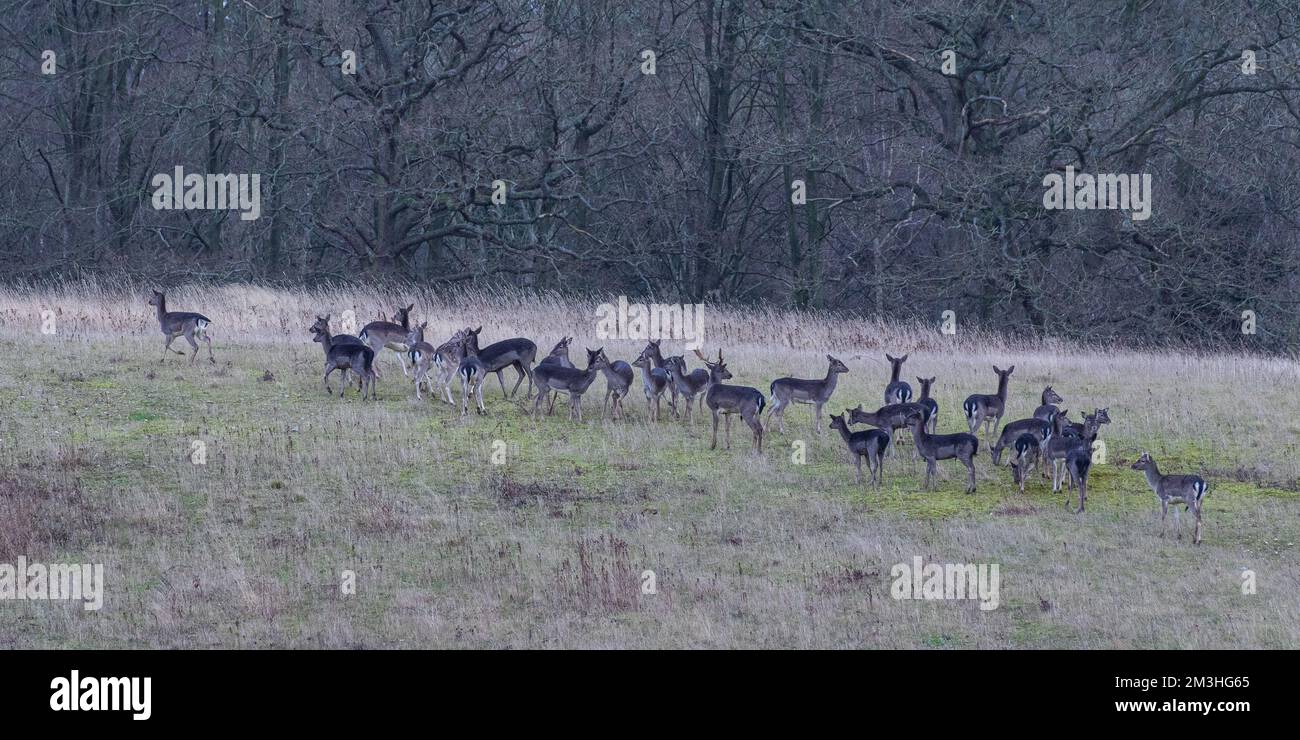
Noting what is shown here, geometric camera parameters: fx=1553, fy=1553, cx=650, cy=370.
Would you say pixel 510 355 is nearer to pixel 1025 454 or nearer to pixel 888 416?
pixel 888 416

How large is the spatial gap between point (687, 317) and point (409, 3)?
10098 mm

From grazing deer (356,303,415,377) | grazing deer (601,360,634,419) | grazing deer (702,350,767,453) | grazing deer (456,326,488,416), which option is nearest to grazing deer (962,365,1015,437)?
grazing deer (702,350,767,453)

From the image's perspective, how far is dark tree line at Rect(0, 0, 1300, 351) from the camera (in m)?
31.9

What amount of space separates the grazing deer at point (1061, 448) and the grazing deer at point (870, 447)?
5.47 ft

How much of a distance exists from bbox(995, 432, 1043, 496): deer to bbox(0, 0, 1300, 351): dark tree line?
15.4 m

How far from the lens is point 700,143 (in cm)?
4059

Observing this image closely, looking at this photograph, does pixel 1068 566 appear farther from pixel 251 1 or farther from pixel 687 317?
pixel 251 1

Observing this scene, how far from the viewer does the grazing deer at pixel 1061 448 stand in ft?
51.6

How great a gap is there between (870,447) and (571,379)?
180 inches

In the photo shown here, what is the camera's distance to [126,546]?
553 inches

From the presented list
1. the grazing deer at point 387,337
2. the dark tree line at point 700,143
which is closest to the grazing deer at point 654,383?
the grazing deer at point 387,337

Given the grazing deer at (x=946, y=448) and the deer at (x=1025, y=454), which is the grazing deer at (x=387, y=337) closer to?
the grazing deer at (x=946, y=448)

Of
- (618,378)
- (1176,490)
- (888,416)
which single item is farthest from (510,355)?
(1176,490)
